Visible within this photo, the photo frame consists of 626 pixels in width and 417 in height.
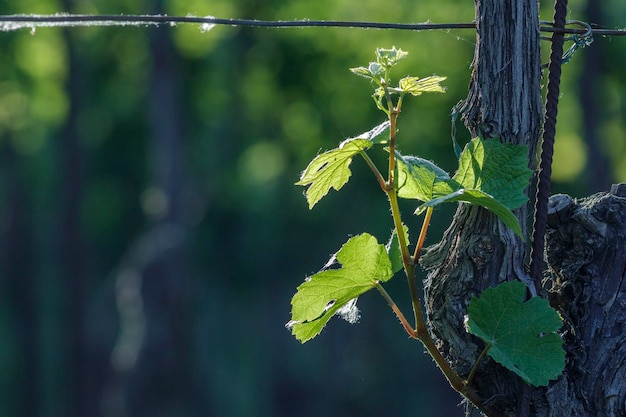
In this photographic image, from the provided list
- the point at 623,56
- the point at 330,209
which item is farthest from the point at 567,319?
the point at 330,209

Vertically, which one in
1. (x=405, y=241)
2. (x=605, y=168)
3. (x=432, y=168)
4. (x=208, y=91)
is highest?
(x=432, y=168)

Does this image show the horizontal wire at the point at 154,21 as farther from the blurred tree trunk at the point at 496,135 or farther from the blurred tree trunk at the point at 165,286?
the blurred tree trunk at the point at 165,286

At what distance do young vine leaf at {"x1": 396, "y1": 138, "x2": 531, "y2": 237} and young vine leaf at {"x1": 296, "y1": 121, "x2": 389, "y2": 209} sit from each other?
0.25 ft

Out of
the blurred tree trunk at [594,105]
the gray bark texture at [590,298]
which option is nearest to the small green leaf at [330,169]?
the gray bark texture at [590,298]

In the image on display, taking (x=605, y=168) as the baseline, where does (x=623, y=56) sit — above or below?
above

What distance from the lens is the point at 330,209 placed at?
655 inches

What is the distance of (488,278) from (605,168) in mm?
9784

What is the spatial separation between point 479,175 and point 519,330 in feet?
1.07

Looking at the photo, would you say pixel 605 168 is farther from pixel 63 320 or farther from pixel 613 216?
pixel 63 320

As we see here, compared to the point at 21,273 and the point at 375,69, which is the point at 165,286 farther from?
the point at 375,69

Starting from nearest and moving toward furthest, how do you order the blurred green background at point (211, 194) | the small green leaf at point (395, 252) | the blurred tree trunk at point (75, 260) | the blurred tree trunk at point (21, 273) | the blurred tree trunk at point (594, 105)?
1. the small green leaf at point (395, 252)
2. the blurred tree trunk at point (594, 105)
3. the blurred green background at point (211, 194)
4. the blurred tree trunk at point (75, 260)
5. the blurred tree trunk at point (21, 273)

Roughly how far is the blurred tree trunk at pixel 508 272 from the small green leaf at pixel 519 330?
0.11 meters

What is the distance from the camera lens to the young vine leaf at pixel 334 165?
1.72 metres

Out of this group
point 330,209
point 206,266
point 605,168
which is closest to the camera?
point 605,168
